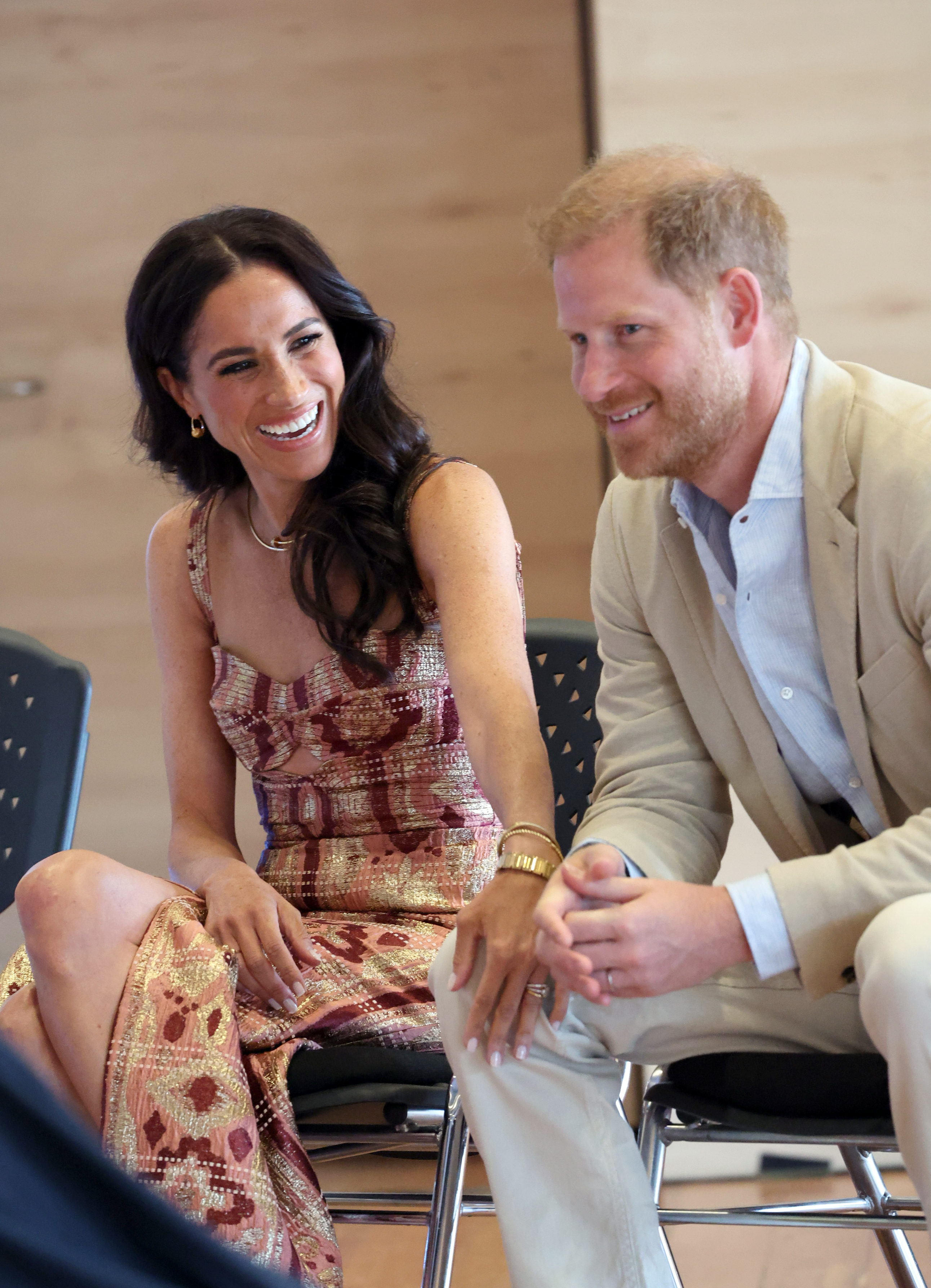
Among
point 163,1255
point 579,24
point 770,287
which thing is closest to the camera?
point 163,1255

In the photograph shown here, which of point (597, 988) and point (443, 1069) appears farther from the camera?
point (443, 1069)

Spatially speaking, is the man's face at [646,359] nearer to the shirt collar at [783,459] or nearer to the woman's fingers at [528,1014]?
the shirt collar at [783,459]

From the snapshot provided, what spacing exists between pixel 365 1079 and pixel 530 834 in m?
0.31

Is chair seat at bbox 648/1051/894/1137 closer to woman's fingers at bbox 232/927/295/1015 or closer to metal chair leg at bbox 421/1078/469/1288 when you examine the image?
metal chair leg at bbox 421/1078/469/1288

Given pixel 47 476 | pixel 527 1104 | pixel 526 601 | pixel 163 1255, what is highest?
pixel 47 476

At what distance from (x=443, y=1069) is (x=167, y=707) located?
2.46 feet

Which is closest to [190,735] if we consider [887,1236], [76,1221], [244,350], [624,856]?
[244,350]

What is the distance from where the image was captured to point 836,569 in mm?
1405

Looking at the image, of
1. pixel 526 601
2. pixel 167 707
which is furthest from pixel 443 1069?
Result: pixel 526 601

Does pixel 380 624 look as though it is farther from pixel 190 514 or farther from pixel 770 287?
pixel 770 287

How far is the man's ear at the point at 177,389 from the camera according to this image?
1.96 metres

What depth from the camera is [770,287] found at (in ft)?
4.75

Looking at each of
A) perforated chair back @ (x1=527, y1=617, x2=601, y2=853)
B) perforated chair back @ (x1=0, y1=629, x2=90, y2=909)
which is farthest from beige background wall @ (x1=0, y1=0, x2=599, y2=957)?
perforated chair back @ (x1=0, y1=629, x2=90, y2=909)

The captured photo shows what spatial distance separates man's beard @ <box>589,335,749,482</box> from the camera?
4.63 ft
